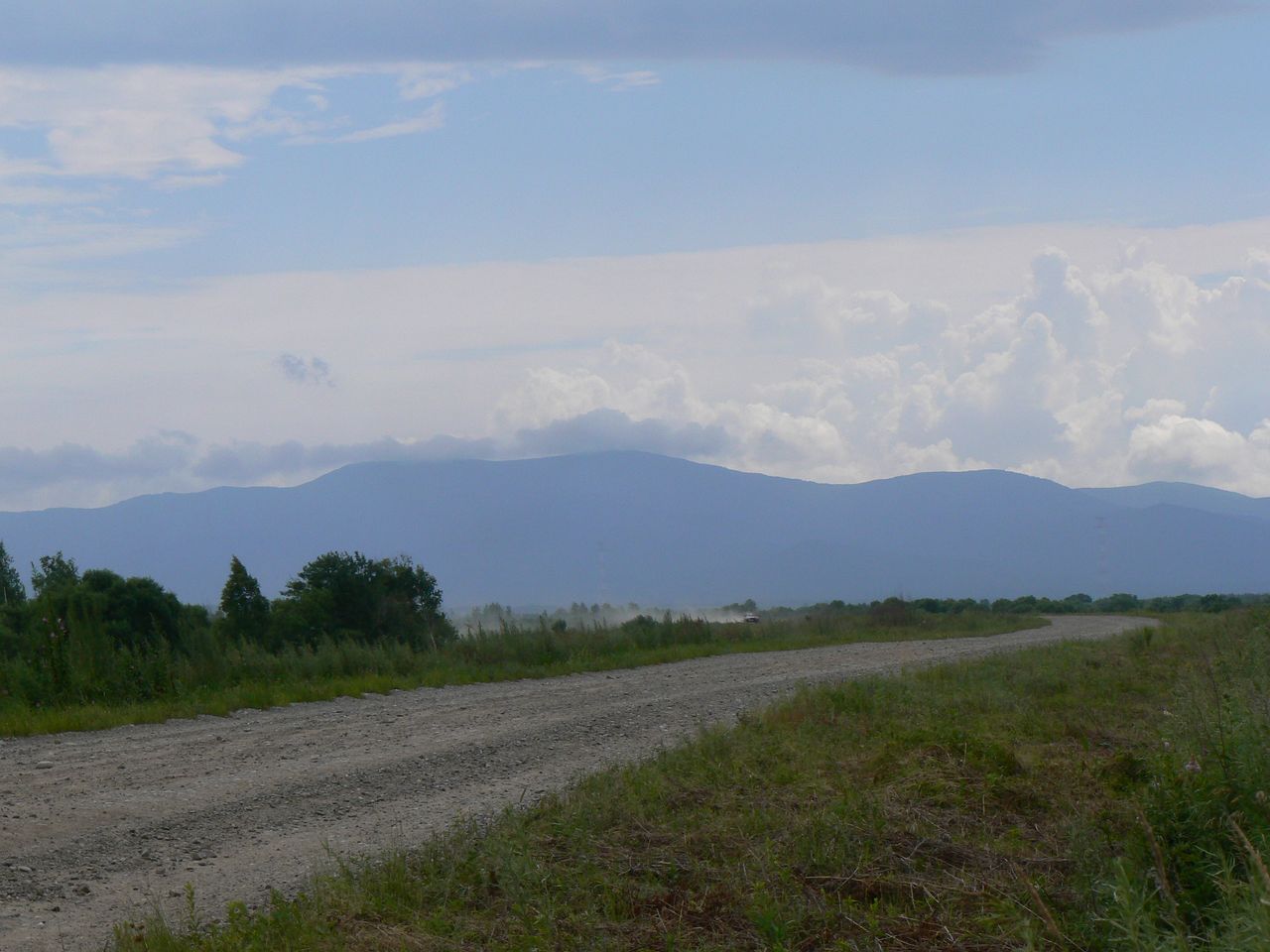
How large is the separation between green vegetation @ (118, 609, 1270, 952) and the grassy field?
745cm

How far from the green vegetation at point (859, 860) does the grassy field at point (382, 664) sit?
7451 mm

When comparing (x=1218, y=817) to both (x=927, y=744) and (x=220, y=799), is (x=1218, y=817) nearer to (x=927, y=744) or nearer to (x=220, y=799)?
(x=927, y=744)

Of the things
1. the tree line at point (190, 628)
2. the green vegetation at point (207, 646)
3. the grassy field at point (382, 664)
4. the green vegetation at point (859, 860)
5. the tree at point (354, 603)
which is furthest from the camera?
the tree at point (354, 603)

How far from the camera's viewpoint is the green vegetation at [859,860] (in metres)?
5.84

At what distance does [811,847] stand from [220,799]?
16.3 ft

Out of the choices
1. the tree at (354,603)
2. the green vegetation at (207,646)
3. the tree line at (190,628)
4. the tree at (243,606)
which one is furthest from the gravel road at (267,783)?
the tree at (354,603)

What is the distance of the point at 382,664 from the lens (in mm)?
19688

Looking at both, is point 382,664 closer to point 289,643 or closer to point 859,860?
point 289,643

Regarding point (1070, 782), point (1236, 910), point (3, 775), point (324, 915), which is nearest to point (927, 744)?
point (1070, 782)

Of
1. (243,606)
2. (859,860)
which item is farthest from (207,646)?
(859,860)

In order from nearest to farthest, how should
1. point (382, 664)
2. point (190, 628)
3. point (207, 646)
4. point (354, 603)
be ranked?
1. point (207, 646)
2. point (382, 664)
3. point (190, 628)
4. point (354, 603)

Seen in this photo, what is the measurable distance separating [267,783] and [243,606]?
59.5ft

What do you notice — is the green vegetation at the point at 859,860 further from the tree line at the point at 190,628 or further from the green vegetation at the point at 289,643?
the tree line at the point at 190,628

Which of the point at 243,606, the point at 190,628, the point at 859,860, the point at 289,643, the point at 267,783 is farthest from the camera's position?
the point at 243,606
